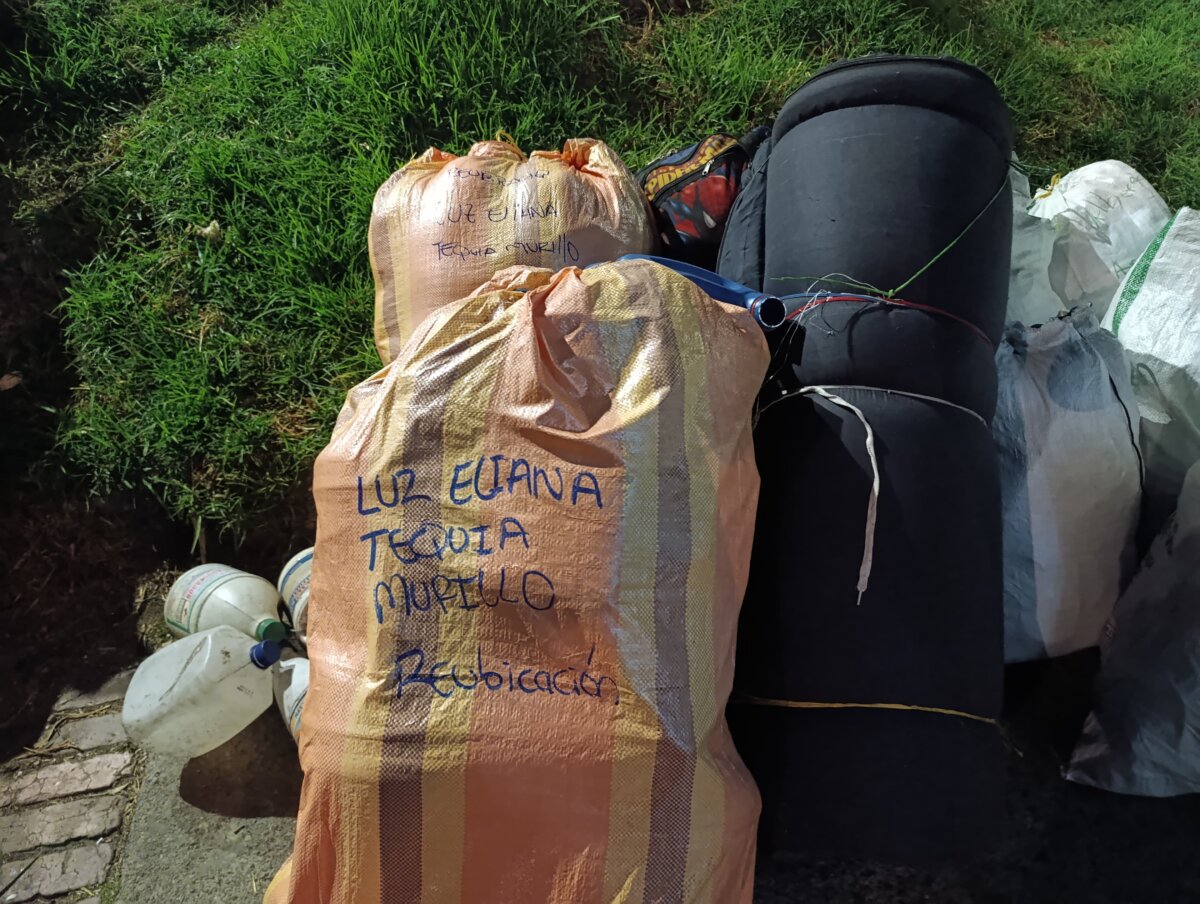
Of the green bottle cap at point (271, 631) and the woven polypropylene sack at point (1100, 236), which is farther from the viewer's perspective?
the woven polypropylene sack at point (1100, 236)

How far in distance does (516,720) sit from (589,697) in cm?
10

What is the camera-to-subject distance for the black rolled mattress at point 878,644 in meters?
1.23

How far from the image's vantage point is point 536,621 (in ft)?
3.62

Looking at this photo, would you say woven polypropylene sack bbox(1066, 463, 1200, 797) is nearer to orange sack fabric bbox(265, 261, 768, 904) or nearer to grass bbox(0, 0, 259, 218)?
orange sack fabric bbox(265, 261, 768, 904)

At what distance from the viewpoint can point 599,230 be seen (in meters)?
1.64

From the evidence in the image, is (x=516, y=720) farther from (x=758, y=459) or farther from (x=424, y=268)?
(x=424, y=268)

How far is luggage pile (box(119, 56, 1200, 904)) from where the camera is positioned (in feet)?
3.55

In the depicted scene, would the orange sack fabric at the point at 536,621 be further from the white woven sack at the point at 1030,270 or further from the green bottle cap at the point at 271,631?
the white woven sack at the point at 1030,270

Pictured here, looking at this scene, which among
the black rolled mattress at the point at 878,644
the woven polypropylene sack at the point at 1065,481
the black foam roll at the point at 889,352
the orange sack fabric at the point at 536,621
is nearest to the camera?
the orange sack fabric at the point at 536,621

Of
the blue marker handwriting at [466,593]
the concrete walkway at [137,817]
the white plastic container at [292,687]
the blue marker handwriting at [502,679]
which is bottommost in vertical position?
the concrete walkway at [137,817]

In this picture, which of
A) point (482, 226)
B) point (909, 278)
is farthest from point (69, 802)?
point (909, 278)

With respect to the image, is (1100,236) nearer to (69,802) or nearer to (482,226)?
(482,226)

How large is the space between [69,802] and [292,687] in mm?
563

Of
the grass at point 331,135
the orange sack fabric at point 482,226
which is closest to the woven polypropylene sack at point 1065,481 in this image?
the orange sack fabric at point 482,226
